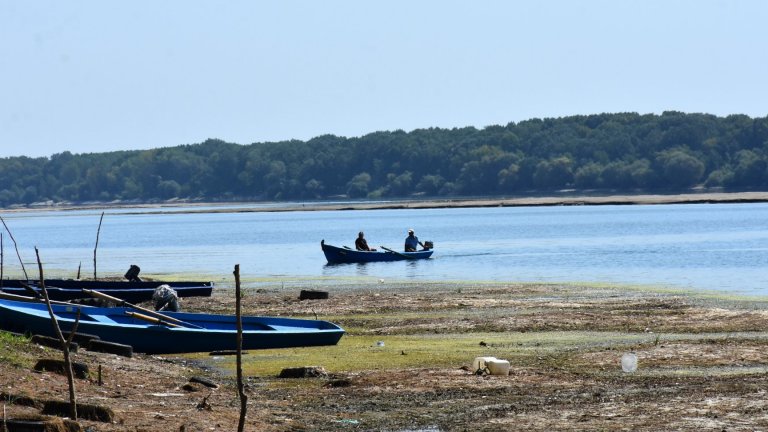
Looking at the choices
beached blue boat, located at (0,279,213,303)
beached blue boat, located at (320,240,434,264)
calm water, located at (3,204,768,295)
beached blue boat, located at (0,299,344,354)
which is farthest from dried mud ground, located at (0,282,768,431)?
beached blue boat, located at (320,240,434,264)

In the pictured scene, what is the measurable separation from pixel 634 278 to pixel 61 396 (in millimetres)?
27954

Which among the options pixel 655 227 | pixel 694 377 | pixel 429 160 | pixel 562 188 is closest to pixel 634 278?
pixel 694 377

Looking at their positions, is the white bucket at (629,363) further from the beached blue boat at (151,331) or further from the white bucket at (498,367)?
the beached blue boat at (151,331)

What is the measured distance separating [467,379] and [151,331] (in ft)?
21.2

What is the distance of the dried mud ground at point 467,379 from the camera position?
14.9 metres

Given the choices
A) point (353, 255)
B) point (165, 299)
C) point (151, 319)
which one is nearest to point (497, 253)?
point (353, 255)

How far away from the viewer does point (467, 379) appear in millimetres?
18109

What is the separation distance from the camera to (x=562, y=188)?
559ft

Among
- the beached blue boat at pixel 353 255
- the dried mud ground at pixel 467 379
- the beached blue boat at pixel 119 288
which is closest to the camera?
the dried mud ground at pixel 467 379

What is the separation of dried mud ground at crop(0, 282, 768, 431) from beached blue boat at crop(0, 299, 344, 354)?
0.30m

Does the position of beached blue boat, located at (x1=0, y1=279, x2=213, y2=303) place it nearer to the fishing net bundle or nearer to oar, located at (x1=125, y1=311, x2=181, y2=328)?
the fishing net bundle

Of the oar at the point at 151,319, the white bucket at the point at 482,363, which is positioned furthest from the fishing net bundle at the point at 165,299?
the white bucket at the point at 482,363

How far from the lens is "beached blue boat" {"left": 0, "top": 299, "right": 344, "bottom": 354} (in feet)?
73.2

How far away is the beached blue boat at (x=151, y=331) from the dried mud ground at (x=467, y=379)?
30cm
